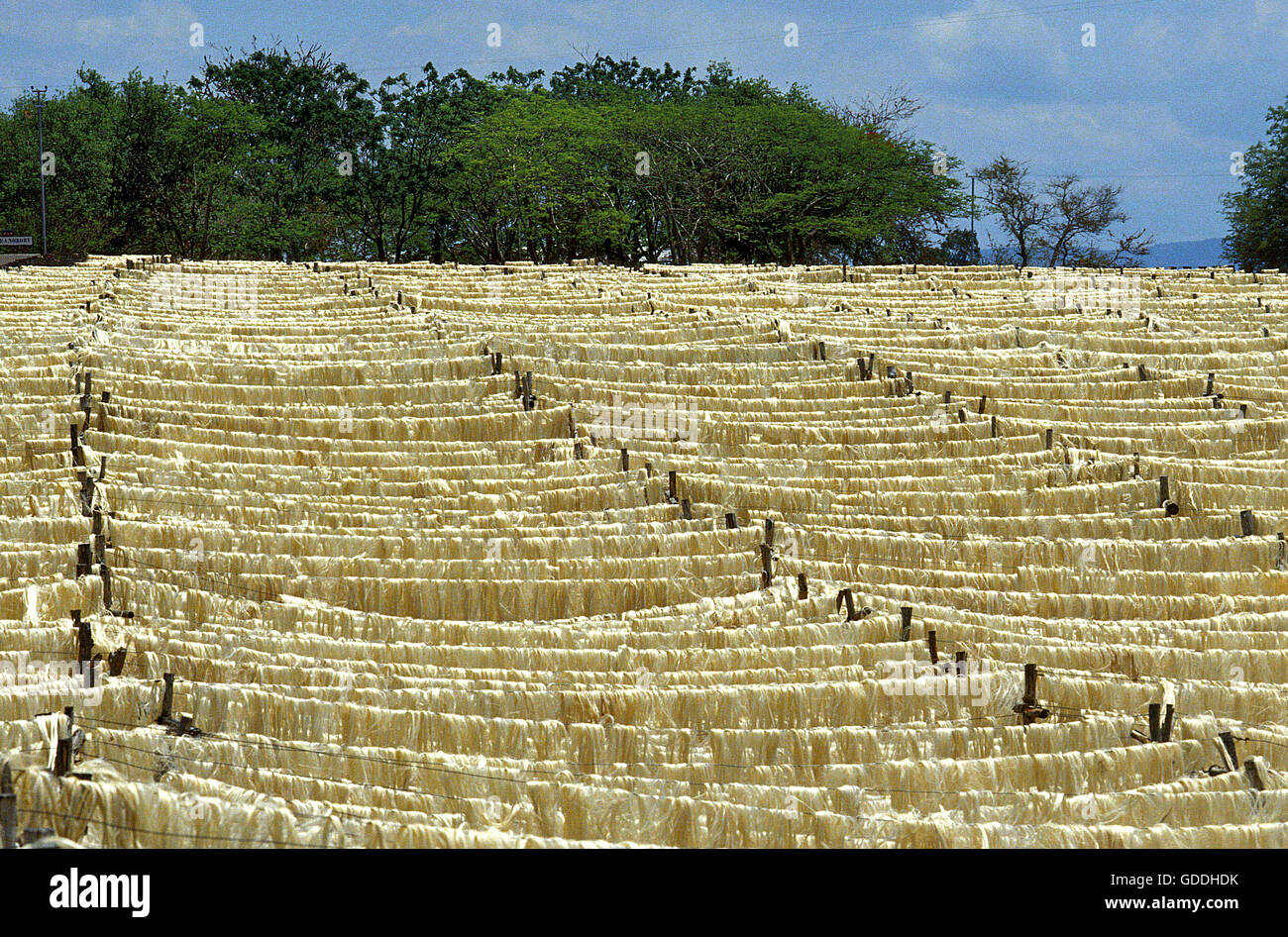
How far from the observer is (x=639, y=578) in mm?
13188

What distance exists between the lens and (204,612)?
11.4 m

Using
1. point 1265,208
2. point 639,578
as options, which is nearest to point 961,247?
point 1265,208

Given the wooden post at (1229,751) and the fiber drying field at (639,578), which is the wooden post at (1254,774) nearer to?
the fiber drying field at (639,578)

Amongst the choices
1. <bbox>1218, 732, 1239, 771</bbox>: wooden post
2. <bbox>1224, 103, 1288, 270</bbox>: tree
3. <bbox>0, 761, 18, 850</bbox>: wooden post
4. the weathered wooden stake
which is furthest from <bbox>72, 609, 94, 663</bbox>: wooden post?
<bbox>1224, 103, 1288, 270</bbox>: tree

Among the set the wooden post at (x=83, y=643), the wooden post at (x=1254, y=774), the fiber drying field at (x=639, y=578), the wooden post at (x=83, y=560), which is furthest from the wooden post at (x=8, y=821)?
the wooden post at (x=1254, y=774)

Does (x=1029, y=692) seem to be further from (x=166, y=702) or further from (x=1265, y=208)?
(x=1265, y=208)

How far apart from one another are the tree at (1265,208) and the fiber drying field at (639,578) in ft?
136

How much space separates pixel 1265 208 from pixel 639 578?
205 feet

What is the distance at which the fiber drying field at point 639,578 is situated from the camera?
779cm

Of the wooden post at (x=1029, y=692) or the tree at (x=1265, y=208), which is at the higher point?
the tree at (x=1265, y=208)

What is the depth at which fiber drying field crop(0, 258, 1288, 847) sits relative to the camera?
779 centimetres
